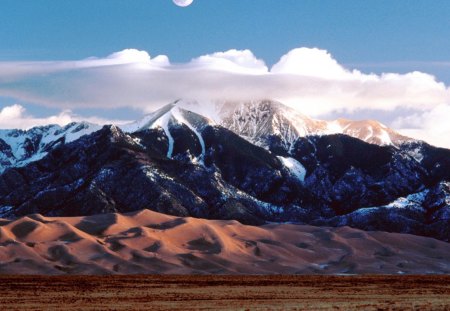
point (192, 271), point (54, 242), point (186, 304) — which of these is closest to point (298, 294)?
point (186, 304)

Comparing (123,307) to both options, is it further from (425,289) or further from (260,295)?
(425,289)

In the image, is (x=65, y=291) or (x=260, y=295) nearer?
(x=260, y=295)

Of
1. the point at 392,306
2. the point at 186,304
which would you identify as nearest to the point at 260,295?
the point at 186,304

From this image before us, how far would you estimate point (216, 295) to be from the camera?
89.2 m

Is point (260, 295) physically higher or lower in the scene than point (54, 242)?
lower

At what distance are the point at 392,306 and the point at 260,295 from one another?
2212 cm

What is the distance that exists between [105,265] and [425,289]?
94495 millimetres

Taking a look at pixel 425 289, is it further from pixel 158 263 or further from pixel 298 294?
pixel 158 263

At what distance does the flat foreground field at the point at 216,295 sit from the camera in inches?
2835

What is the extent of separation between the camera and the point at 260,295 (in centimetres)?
8944

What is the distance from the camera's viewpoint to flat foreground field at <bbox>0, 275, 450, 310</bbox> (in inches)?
2835

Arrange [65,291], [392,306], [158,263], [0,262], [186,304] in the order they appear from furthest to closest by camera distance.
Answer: [158,263]
[0,262]
[65,291]
[186,304]
[392,306]

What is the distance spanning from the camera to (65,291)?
9519cm

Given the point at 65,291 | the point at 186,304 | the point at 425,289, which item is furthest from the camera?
the point at 425,289
